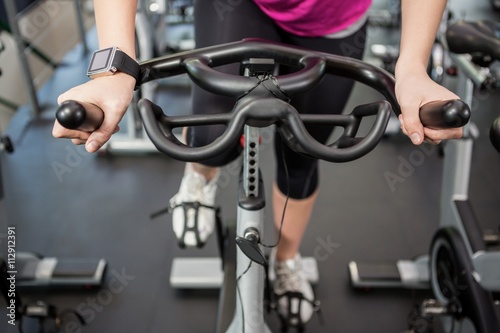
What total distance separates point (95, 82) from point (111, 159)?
180 cm

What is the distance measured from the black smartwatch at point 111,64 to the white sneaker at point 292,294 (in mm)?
941

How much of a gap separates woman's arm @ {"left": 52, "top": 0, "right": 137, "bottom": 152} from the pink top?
371 millimetres

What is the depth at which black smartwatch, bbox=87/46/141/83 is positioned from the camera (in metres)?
0.76

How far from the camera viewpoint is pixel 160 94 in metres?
2.98

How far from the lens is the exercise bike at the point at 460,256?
128cm

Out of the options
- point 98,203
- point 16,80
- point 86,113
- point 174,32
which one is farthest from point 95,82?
point 174,32

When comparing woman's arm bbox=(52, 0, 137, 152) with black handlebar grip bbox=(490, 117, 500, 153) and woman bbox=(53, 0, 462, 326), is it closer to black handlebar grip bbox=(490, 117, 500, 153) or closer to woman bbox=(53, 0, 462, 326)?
woman bbox=(53, 0, 462, 326)

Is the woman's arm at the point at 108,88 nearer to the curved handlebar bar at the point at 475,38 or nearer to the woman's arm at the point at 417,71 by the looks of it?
the woman's arm at the point at 417,71
